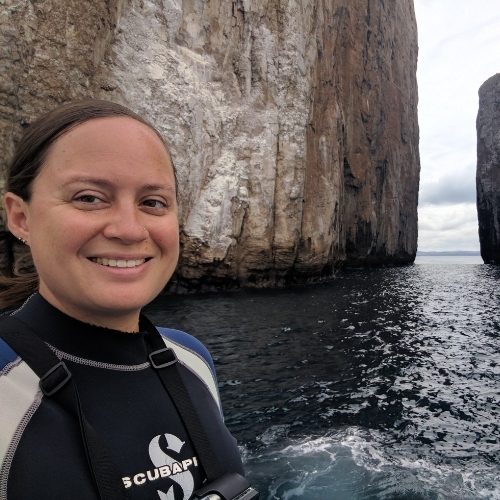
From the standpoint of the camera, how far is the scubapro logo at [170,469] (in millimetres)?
1318

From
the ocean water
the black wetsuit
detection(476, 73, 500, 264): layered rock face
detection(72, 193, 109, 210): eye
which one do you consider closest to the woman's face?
detection(72, 193, 109, 210): eye

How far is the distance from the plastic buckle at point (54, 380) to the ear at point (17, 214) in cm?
46

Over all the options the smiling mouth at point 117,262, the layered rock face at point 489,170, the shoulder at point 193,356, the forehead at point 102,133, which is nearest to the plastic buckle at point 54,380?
the smiling mouth at point 117,262

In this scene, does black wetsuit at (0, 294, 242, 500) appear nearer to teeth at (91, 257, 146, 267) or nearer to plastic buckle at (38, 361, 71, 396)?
plastic buckle at (38, 361, 71, 396)

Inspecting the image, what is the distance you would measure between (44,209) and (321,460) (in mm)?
5021

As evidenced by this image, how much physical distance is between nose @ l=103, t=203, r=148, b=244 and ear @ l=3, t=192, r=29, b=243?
0.99 feet

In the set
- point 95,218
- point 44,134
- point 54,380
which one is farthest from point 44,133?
point 54,380

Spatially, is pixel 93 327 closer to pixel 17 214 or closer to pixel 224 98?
pixel 17 214

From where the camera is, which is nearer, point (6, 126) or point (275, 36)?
point (6, 126)

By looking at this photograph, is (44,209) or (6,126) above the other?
(6,126)

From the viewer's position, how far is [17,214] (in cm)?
141

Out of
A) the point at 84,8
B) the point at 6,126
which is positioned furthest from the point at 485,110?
the point at 6,126

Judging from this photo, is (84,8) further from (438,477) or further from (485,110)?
(485,110)

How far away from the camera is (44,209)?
129 cm
